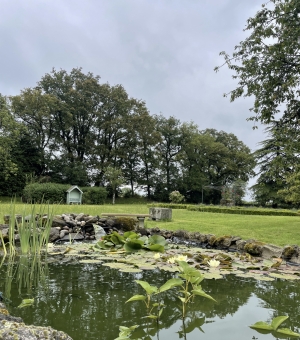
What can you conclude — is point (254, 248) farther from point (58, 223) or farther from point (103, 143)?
point (103, 143)

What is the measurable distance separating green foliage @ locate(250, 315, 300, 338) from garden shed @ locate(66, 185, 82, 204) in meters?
19.1

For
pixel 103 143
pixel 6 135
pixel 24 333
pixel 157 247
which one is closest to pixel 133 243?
pixel 157 247

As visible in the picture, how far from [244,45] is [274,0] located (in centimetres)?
128

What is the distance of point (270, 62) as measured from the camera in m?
7.71

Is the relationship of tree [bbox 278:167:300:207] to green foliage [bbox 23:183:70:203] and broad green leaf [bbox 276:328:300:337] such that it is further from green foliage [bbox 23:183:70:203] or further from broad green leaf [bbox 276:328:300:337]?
green foliage [bbox 23:183:70:203]

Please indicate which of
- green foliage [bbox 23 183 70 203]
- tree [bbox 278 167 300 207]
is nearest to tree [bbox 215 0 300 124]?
tree [bbox 278 167 300 207]

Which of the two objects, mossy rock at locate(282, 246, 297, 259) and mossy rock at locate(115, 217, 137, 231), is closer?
mossy rock at locate(282, 246, 297, 259)

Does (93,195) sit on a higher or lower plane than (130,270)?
higher

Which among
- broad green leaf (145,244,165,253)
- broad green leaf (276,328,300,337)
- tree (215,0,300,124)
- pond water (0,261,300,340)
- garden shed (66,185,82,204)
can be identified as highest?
tree (215,0,300,124)

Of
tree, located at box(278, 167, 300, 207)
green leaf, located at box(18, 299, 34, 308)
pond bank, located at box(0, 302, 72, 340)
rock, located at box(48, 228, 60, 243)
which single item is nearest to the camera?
pond bank, located at box(0, 302, 72, 340)

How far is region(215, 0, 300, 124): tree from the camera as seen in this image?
7555 millimetres

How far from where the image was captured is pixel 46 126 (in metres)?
27.2

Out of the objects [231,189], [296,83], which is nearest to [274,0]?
[296,83]

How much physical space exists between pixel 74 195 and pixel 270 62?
16430 millimetres
